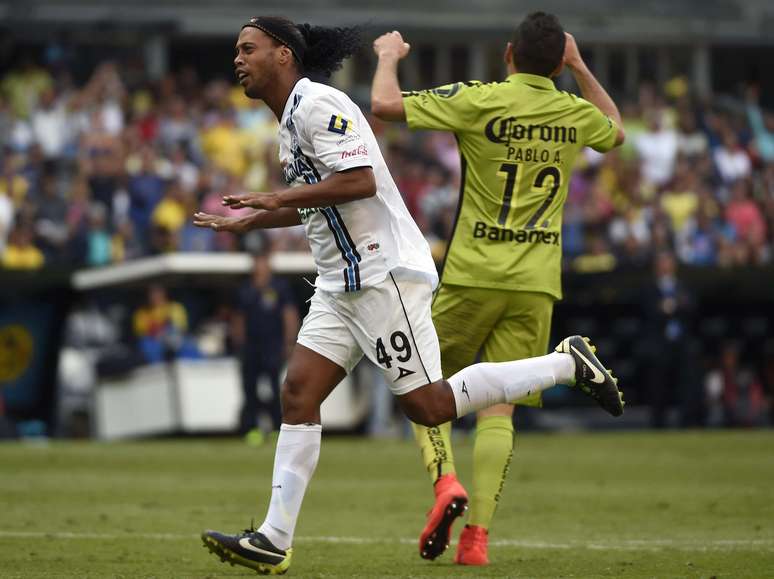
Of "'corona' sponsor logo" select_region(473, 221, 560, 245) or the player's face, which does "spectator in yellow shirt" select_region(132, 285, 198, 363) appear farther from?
the player's face

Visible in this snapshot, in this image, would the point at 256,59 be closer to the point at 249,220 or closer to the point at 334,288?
the point at 249,220

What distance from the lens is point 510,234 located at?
790 cm

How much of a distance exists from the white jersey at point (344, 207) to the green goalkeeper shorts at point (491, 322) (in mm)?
772

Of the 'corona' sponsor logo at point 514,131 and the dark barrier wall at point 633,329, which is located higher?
the 'corona' sponsor logo at point 514,131

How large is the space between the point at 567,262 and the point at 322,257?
49.7 feet

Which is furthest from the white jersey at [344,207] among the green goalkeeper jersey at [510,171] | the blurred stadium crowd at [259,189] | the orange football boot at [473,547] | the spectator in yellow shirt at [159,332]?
the spectator in yellow shirt at [159,332]

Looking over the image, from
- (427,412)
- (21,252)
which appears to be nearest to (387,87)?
(427,412)

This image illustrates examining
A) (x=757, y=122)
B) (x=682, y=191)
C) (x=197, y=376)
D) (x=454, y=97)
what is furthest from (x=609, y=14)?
(x=454, y=97)

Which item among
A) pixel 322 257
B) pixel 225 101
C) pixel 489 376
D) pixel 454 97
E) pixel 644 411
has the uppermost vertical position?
pixel 225 101

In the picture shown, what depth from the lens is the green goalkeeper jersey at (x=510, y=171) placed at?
786 cm

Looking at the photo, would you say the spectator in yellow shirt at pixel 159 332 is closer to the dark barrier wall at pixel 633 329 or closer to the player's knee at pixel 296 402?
the dark barrier wall at pixel 633 329

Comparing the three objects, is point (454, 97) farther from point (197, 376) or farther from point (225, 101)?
point (225, 101)

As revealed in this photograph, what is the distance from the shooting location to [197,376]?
20.1 m

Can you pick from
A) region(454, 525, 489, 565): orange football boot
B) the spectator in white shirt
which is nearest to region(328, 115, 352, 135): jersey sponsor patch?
region(454, 525, 489, 565): orange football boot
